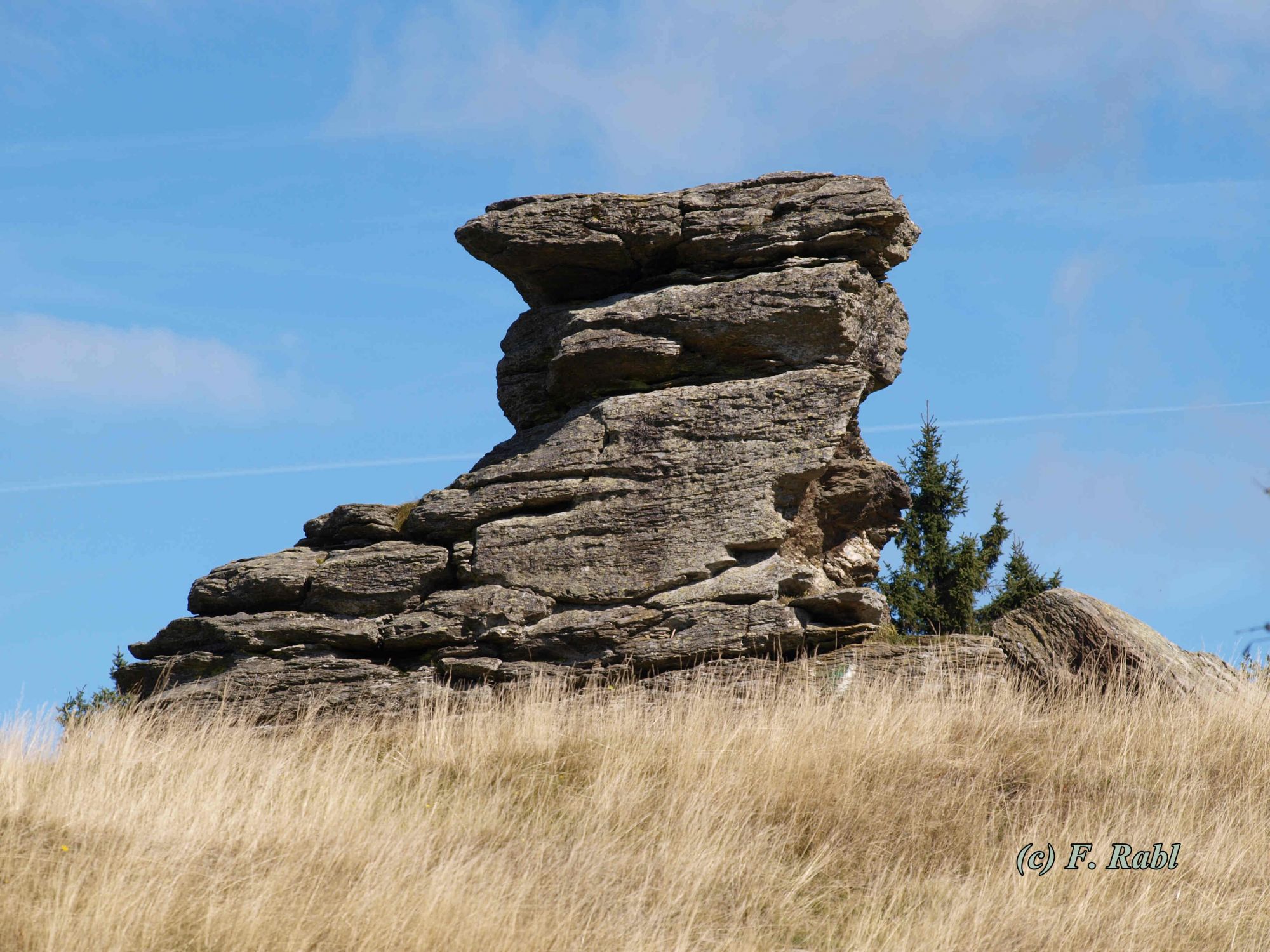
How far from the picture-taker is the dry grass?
7078 mm

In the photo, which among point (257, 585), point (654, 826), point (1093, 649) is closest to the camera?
point (654, 826)

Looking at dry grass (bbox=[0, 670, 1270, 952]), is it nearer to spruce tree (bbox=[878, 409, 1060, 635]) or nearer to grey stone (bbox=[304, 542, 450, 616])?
grey stone (bbox=[304, 542, 450, 616])

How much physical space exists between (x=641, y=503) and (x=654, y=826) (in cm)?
520

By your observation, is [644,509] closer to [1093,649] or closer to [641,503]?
[641,503]

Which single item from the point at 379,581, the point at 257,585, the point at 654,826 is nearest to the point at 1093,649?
the point at 654,826

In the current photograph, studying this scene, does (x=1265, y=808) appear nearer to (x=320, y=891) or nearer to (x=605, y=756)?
(x=605, y=756)

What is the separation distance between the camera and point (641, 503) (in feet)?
44.8

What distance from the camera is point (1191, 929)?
319 inches

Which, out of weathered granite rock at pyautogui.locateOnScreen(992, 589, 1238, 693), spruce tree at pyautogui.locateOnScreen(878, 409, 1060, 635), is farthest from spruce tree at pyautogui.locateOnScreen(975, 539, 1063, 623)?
weathered granite rock at pyautogui.locateOnScreen(992, 589, 1238, 693)

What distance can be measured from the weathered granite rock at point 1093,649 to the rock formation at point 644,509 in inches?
8.4

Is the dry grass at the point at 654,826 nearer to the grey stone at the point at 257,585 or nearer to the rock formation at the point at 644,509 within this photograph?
the rock formation at the point at 644,509

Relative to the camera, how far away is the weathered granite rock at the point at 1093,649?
43.1ft

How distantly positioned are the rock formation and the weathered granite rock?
0.21m

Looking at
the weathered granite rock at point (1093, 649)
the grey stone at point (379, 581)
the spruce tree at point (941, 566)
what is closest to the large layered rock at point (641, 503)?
the grey stone at point (379, 581)
